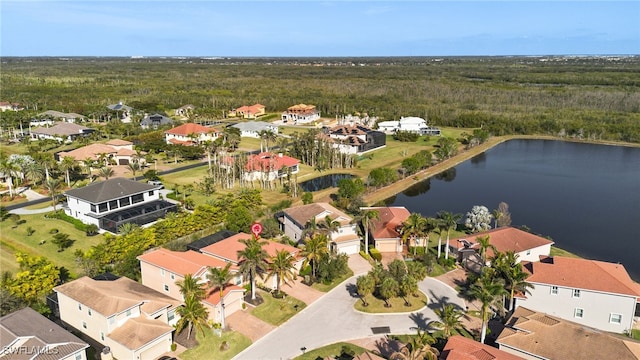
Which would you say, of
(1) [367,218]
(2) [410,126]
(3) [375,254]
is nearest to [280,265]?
(1) [367,218]

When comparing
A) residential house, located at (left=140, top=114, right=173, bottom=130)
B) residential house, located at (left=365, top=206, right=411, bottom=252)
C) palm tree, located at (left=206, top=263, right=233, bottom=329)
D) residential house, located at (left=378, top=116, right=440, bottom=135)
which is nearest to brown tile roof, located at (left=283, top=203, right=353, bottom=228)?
residential house, located at (left=365, top=206, right=411, bottom=252)

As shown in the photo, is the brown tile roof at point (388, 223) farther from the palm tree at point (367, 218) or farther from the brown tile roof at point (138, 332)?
the brown tile roof at point (138, 332)

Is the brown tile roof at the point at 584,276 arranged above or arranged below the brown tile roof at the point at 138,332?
above

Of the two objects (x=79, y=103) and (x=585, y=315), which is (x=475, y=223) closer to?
(x=585, y=315)

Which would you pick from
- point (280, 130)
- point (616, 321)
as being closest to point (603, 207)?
point (616, 321)

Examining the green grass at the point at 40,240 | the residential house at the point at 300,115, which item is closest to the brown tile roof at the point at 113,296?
the green grass at the point at 40,240

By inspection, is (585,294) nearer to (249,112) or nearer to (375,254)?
(375,254)
